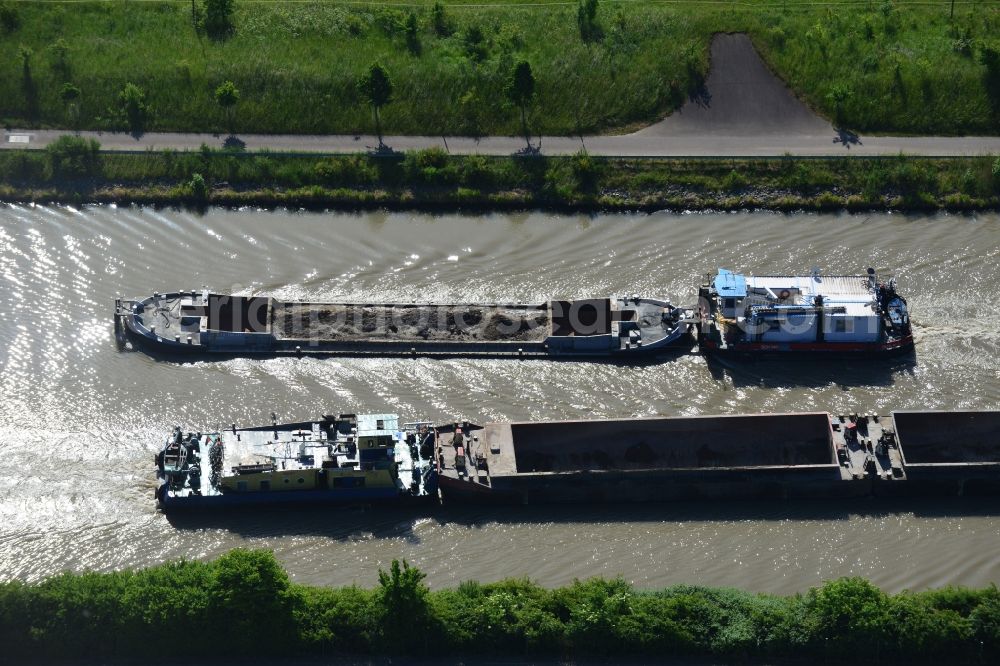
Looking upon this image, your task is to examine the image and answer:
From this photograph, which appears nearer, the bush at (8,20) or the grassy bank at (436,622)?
the grassy bank at (436,622)

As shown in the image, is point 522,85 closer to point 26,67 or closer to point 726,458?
point 726,458

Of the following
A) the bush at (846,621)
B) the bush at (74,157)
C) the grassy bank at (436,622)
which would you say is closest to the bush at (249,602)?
the grassy bank at (436,622)

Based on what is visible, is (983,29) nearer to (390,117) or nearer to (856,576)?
(390,117)

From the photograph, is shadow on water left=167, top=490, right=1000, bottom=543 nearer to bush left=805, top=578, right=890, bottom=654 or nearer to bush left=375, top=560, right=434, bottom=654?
bush left=375, top=560, right=434, bottom=654

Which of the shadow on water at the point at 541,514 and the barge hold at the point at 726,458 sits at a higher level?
the barge hold at the point at 726,458

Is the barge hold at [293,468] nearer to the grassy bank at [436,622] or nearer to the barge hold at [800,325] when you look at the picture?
the grassy bank at [436,622]

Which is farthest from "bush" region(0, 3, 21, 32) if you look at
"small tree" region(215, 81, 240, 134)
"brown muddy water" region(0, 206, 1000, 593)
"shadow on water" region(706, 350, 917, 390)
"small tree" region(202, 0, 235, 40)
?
"shadow on water" region(706, 350, 917, 390)

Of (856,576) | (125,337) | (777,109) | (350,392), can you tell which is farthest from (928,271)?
(125,337)
